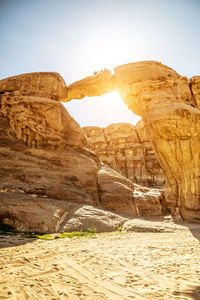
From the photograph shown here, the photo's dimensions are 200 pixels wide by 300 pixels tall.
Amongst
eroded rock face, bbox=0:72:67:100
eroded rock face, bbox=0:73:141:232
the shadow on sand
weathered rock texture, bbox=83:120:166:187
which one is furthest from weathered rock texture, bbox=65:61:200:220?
weathered rock texture, bbox=83:120:166:187

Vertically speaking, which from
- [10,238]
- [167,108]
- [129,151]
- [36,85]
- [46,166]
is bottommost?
[10,238]

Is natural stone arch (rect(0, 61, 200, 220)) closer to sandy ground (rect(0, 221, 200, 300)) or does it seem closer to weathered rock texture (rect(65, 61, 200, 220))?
weathered rock texture (rect(65, 61, 200, 220))

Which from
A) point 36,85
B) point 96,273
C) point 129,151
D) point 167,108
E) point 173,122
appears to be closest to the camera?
point 96,273

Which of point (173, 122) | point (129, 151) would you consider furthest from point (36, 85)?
point (129, 151)

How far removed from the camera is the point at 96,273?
150 inches

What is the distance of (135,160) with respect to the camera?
37969 millimetres

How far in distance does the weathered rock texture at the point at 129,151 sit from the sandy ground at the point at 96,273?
3139 centimetres

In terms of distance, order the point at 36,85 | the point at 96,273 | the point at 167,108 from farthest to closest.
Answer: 1. the point at 36,85
2. the point at 167,108
3. the point at 96,273

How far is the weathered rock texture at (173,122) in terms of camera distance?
47.7 ft

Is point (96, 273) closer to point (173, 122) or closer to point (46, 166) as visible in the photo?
point (46, 166)

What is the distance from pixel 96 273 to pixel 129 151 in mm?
35743

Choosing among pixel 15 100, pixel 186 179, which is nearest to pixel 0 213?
pixel 15 100

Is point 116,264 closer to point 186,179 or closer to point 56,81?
point 186,179

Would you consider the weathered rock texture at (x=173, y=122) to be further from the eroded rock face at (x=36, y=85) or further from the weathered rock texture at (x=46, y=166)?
the eroded rock face at (x=36, y=85)
